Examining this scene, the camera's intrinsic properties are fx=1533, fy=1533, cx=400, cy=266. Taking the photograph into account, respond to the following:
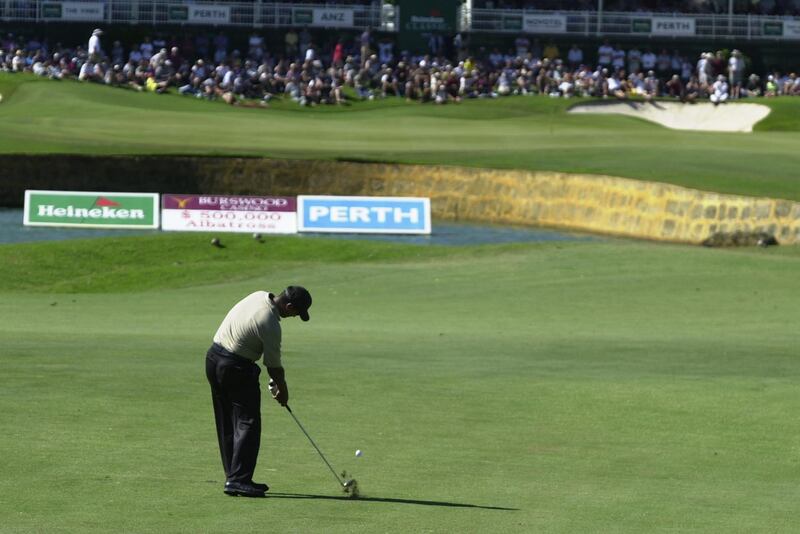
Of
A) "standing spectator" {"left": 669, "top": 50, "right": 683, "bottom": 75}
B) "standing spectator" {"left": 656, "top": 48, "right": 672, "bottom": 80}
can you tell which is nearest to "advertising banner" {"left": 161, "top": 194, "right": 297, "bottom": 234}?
"standing spectator" {"left": 656, "top": 48, "right": 672, "bottom": 80}

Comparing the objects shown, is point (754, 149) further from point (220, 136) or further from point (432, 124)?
point (220, 136)

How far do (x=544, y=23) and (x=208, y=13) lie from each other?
16.0 meters

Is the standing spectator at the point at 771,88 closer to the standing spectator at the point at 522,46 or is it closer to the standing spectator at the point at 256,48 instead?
the standing spectator at the point at 522,46

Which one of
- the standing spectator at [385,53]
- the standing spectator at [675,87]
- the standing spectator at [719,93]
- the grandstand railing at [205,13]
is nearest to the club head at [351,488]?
the standing spectator at [719,93]

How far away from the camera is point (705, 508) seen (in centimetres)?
1173

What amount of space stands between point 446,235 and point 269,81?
2687 cm

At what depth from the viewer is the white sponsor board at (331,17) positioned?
72.4m

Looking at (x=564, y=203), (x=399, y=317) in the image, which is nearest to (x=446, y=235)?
(x=564, y=203)

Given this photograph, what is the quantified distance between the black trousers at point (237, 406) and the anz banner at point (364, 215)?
31.2m

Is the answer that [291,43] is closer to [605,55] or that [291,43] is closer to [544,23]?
[544,23]

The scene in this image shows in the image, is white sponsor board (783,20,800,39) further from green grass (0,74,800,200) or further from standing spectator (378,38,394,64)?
standing spectator (378,38,394,64)

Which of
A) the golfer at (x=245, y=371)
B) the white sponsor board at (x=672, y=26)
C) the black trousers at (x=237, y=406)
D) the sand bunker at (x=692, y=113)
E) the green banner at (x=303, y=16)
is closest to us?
the golfer at (x=245, y=371)

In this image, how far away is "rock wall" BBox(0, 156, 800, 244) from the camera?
146 ft

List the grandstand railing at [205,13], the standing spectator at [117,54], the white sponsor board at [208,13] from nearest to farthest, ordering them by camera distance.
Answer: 1. the standing spectator at [117,54]
2. the grandstand railing at [205,13]
3. the white sponsor board at [208,13]
